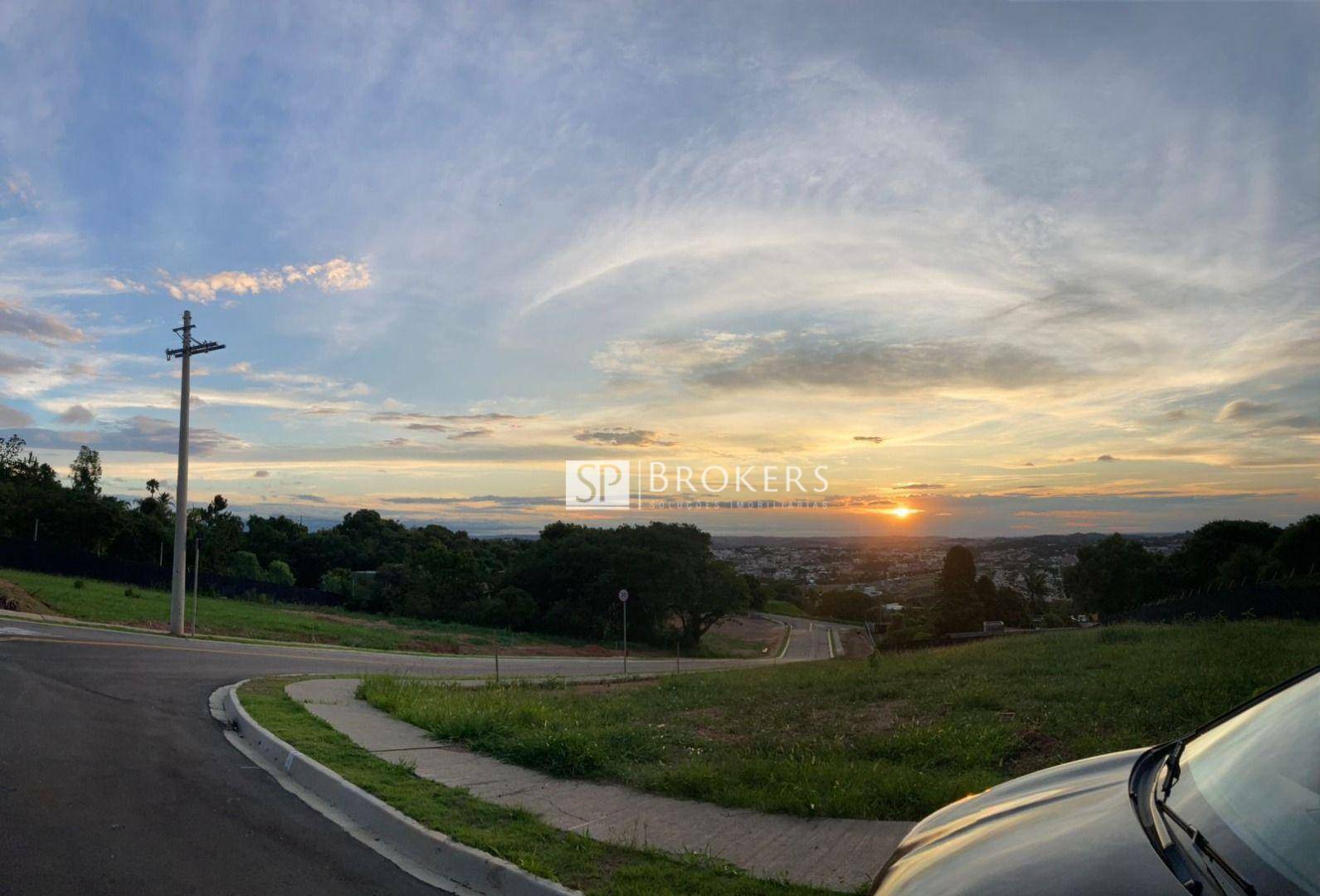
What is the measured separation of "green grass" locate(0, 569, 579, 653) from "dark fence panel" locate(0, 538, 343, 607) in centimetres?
108

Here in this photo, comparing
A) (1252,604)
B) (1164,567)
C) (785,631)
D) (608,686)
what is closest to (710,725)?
(608,686)

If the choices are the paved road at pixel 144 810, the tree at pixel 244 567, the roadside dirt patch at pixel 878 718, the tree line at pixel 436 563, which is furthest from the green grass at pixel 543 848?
the tree at pixel 244 567

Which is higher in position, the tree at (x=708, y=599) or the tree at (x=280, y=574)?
the tree at (x=280, y=574)

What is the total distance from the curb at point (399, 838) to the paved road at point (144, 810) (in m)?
0.13

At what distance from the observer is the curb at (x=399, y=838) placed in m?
A: 5.01

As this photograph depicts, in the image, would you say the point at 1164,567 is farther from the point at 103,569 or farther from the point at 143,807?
the point at 103,569

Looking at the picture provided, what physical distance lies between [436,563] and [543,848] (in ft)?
195

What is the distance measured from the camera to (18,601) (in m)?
28.0

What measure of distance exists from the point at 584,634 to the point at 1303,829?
65192mm

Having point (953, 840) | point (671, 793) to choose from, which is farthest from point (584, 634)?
point (953, 840)

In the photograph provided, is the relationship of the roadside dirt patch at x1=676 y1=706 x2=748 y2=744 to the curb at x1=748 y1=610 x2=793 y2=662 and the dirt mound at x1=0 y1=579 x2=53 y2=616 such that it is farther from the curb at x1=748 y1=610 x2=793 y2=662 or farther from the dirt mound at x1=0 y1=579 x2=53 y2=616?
the curb at x1=748 y1=610 x2=793 y2=662

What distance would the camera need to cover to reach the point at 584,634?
6562cm

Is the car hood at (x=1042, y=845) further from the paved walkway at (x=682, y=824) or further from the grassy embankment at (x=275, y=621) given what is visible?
the grassy embankment at (x=275, y=621)

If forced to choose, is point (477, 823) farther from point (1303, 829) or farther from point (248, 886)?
point (1303, 829)
